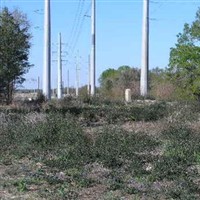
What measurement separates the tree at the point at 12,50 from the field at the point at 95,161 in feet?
52.2

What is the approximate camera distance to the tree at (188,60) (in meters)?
28.2

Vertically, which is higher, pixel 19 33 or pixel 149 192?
pixel 19 33

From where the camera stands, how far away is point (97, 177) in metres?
9.27

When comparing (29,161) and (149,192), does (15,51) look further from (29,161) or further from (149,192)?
(149,192)

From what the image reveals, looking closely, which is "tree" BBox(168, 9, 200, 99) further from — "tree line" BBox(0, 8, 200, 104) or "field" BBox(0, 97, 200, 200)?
"field" BBox(0, 97, 200, 200)

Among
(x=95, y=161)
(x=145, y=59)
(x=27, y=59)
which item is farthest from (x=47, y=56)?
(x=95, y=161)

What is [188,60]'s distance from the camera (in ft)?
94.1

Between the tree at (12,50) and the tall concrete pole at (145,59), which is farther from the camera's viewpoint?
the tall concrete pole at (145,59)

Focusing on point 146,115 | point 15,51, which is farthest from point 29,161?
point 15,51

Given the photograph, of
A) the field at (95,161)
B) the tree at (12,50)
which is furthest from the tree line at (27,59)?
the field at (95,161)

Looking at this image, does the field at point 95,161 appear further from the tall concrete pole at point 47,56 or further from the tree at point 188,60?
the tall concrete pole at point 47,56

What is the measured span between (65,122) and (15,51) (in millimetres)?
18890

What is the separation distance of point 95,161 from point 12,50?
866 inches

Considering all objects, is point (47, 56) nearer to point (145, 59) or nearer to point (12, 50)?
point (12, 50)
